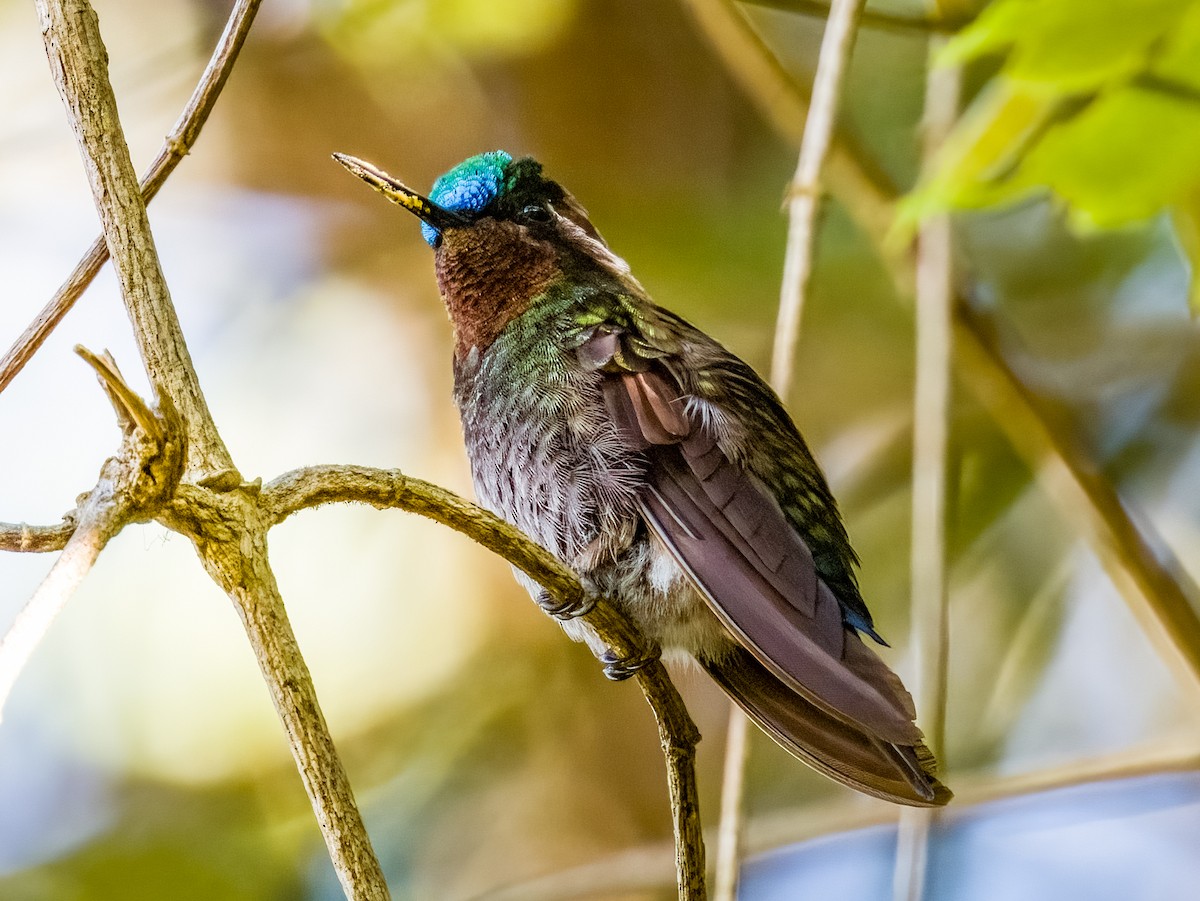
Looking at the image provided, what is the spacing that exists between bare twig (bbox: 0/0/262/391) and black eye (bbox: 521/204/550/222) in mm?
625

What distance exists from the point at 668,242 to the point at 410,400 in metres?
0.71

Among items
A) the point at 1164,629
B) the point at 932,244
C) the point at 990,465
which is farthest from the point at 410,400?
the point at 1164,629

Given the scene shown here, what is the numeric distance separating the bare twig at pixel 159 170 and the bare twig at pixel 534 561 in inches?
11.3

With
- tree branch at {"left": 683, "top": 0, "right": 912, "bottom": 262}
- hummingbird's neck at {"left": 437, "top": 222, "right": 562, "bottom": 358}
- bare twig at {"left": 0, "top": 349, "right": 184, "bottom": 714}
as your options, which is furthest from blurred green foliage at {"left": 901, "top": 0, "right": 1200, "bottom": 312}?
tree branch at {"left": 683, "top": 0, "right": 912, "bottom": 262}

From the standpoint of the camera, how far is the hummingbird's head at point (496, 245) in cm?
154

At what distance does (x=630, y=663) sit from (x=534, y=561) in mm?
310

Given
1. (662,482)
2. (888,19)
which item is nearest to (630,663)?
(662,482)

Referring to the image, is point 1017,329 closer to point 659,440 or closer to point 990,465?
point 990,465

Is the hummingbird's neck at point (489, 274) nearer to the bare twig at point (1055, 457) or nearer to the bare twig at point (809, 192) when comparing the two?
the bare twig at point (809, 192)

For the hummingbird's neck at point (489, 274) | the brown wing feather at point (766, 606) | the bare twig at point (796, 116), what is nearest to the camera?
the brown wing feather at point (766, 606)

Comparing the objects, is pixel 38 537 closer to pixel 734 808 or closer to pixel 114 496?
pixel 114 496

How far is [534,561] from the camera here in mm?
1037

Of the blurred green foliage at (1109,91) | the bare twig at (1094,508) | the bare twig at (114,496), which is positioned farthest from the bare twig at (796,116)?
the bare twig at (114,496)

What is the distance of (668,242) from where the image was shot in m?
2.56
